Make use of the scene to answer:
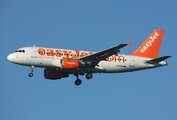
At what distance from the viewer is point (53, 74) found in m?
61.0

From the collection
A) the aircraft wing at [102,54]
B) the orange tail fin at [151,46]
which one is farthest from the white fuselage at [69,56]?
the orange tail fin at [151,46]

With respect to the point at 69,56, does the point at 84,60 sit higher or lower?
lower

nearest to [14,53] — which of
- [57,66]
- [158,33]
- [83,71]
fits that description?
[57,66]

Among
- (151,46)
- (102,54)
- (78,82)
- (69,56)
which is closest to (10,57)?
(69,56)

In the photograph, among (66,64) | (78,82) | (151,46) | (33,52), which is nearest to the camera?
(66,64)

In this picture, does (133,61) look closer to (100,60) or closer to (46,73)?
(100,60)

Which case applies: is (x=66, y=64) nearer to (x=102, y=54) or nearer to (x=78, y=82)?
(x=102, y=54)

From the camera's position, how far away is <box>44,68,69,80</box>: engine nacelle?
61.0 meters

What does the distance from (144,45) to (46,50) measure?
15.9 metres

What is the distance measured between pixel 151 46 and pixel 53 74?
49.8 ft

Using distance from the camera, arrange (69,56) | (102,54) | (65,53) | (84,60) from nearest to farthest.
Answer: (102,54)
(84,60)
(65,53)
(69,56)

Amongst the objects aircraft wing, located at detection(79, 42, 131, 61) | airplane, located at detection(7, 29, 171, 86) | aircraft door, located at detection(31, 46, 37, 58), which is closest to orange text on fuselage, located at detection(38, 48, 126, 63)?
airplane, located at detection(7, 29, 171, 86)

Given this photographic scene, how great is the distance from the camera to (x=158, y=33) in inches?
2623

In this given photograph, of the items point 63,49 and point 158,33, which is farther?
point 158,33
